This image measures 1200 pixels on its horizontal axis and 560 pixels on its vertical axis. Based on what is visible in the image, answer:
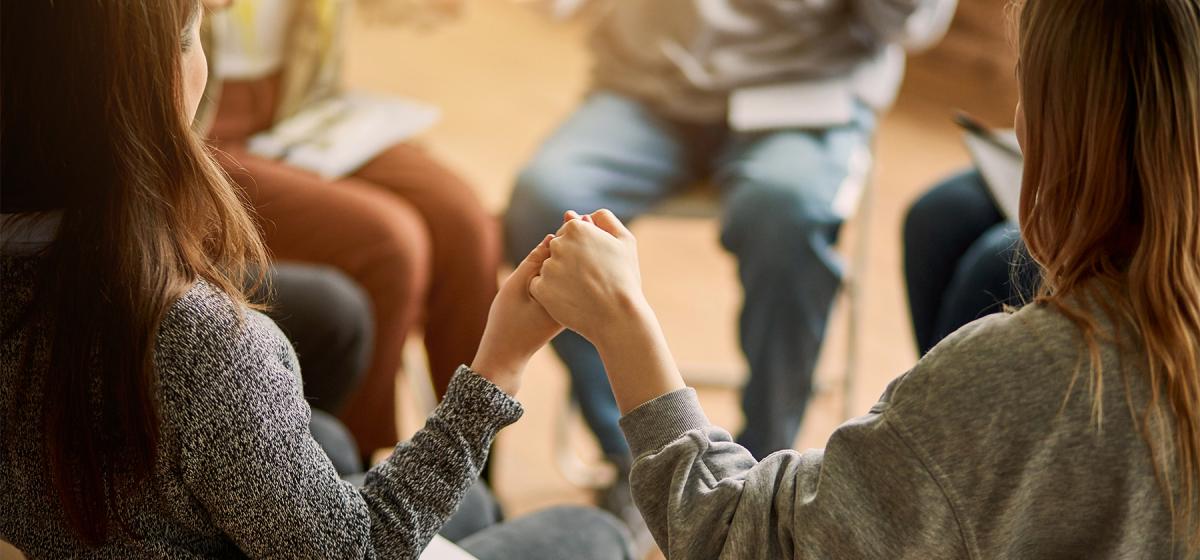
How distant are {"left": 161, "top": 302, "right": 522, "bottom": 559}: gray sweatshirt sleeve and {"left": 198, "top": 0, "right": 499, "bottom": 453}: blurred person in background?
0.80 meters

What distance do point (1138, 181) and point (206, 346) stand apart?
1.82 feet

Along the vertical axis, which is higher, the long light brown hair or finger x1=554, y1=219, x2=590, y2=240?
the long light brown hair

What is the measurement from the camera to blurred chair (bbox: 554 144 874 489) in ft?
5.63

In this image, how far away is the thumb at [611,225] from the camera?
894mm

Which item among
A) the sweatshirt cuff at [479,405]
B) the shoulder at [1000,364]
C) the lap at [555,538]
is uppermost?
the shoulder at [1000,364]

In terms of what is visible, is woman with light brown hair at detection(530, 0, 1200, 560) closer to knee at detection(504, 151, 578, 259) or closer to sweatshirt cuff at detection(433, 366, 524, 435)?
sweatshirt cuff at detection(433, 366, 524, 435)

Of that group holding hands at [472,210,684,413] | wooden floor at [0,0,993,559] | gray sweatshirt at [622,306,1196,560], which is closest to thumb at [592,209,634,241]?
holding hands at [472,210,684,413]

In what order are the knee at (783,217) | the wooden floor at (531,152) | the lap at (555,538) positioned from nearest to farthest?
the lap at (555,538) < the knee at (783,217) < the wooden floor at (531,152)

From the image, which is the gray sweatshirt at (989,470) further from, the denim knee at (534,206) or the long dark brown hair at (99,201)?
the denim knee at (534,206)

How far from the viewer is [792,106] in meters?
1.75

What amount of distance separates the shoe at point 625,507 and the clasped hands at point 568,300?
87 centimetres

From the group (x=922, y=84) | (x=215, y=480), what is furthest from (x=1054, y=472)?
(x=922, y=84)

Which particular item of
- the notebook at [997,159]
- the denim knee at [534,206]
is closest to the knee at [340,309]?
the denim knee at [534,206]

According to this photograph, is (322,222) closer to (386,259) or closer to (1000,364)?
(386,259)
